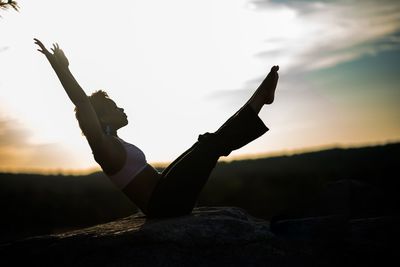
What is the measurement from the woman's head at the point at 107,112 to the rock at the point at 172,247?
4.08 feet

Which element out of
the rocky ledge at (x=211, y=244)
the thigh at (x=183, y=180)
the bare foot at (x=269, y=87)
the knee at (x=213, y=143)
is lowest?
the rocky ledge at (x=211, y=244)

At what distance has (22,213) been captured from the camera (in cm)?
1908

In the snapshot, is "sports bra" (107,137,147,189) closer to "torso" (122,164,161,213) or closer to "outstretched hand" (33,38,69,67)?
"torso" (122,164,161,213)

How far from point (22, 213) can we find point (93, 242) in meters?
15.8

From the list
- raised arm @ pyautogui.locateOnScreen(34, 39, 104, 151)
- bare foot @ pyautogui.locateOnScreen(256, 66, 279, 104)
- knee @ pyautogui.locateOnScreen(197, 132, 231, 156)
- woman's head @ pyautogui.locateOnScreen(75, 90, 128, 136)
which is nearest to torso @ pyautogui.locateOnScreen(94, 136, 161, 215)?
raised arm @ pyautogui.locateOnScreen(34, 39, 104, 151)

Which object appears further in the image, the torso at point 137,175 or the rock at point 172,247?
the torso at point 137,175

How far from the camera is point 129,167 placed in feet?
16.7

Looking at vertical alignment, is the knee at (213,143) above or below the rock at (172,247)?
above

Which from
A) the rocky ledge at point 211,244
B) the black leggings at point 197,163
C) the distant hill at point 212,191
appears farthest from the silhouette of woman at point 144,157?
the distant hill at point 212,191

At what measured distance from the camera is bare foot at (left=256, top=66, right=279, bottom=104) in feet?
16.5

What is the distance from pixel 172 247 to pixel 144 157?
1.18 m

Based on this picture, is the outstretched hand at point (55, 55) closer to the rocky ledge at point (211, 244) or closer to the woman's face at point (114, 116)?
the woman's face at point (114, 116)

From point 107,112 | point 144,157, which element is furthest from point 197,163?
point 107,112

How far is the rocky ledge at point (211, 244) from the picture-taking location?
14.4 feet
